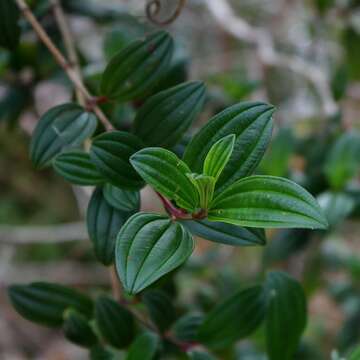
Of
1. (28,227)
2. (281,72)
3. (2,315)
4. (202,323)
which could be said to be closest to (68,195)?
(28,227)

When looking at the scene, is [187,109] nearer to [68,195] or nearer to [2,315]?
[2,315]

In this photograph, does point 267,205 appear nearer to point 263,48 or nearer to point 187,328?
point 187,328

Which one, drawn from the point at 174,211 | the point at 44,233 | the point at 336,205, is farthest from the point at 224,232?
the point at 44,233

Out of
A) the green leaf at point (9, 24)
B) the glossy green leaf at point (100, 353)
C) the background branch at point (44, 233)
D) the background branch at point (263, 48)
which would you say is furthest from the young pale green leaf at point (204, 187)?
the background branch at point (44, 233)

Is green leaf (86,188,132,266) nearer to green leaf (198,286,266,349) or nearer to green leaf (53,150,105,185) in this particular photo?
green leaf (53,150,105,185)

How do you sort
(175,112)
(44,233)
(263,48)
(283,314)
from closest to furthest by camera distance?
(175,112), (283,314), (263,48), (44,233)

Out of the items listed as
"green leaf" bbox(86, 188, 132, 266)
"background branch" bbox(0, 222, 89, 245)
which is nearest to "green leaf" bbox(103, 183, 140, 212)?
"green leaf" bbox(86, 188, 132, 266)

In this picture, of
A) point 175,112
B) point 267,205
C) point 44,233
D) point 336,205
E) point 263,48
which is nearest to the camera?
point 267,205
